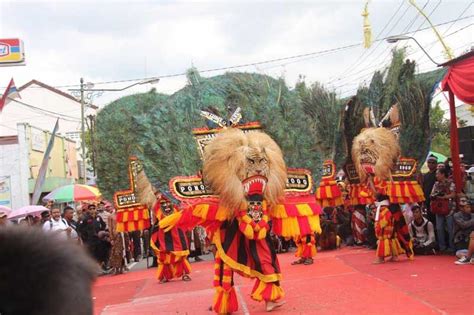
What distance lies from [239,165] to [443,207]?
205 inches

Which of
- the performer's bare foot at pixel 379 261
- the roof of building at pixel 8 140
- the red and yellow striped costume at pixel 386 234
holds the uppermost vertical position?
the roof of building at pixel 8 140

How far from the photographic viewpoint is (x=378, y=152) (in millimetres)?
9984

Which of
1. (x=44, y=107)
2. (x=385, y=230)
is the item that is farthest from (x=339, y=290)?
(x=44, y=107)

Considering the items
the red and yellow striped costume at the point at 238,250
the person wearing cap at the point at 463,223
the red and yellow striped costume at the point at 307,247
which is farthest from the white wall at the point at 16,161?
the red and yellow striped costume at the point at 238,250

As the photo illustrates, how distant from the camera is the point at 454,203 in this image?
10195mm

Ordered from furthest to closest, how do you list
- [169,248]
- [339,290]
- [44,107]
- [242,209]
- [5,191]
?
[44,107] → [5,191] → [169,248] → [339,290] → [242,209]

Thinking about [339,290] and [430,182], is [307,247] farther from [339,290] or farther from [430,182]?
[339,290]

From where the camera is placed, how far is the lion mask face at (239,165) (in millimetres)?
6418

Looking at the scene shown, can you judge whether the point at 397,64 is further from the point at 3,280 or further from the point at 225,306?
the point at 3,280

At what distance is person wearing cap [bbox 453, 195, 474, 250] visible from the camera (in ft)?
31.1

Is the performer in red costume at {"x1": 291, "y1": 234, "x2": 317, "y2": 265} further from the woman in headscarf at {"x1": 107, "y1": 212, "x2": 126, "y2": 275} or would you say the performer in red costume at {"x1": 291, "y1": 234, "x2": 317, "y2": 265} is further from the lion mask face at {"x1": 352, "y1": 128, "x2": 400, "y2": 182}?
the woman in headscarf at {"x1": 107, "y1": 212, "x2": 126, "y2": 275}

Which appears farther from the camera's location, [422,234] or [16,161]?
[16,161]

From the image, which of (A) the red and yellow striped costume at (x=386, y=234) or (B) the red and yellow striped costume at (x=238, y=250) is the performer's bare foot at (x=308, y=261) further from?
(B) the red and yellow striped costume at (x=238, y=250)

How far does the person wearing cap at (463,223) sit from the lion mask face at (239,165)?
4082 mm
